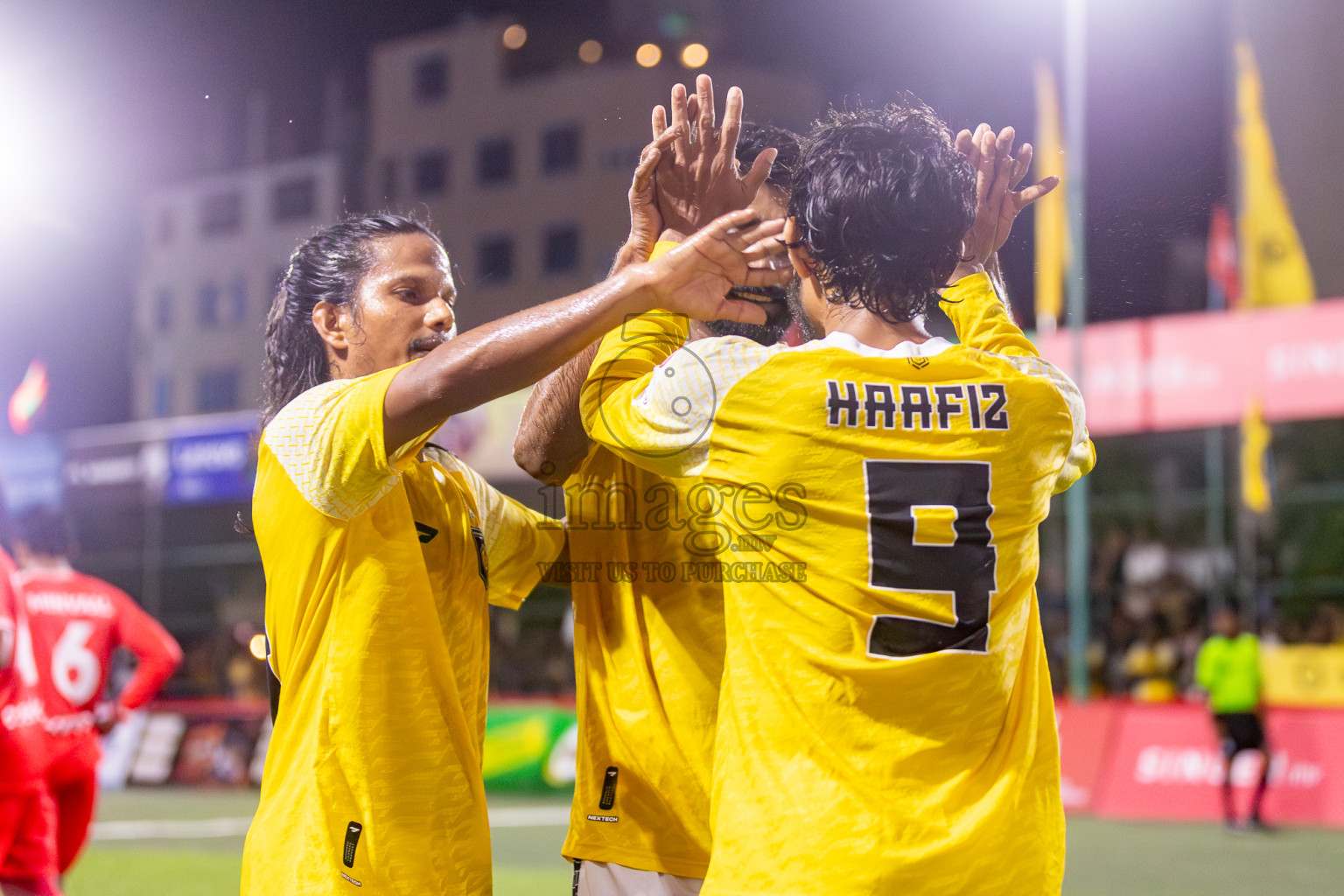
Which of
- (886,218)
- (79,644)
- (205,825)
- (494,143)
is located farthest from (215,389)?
(886,218)

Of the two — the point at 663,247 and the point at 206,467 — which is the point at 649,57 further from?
the point at 206,467

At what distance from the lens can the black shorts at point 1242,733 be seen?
1037 cm

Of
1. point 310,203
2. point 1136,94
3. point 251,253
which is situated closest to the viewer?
point 1136,94

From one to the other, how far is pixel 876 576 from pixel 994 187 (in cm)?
88

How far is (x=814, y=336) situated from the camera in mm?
2264

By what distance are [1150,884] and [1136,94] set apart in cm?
641

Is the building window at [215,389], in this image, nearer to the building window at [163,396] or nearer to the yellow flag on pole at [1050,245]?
the building window at [163,396]

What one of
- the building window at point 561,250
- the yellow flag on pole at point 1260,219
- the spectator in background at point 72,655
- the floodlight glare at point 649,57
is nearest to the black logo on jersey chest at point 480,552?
the floodlight glare at point 649,57

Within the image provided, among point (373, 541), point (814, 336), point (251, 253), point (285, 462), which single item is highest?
point (251, 253)

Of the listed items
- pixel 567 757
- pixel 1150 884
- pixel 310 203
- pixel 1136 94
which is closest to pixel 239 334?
pixel 310 203

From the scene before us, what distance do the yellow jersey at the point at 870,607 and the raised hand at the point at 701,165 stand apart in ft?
1.46

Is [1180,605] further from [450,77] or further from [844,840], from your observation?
[450,77]

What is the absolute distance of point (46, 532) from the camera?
7207mm

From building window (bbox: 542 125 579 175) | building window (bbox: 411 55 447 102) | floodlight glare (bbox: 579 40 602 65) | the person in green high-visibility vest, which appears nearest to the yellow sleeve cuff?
floodlight glare (bbox: 579 40 602 65)
